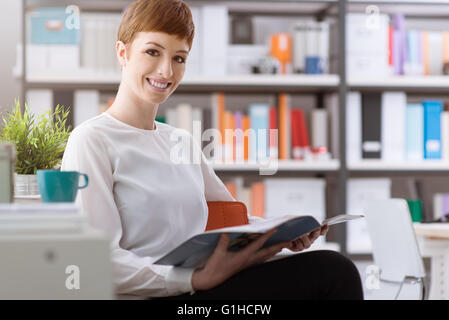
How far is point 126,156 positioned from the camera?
124 cm

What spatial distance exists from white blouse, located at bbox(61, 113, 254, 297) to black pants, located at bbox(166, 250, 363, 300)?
3.8 inches

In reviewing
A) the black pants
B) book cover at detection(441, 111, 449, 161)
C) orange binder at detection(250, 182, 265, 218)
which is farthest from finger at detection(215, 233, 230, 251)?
book cover at detection(441, 111, 449, 161)

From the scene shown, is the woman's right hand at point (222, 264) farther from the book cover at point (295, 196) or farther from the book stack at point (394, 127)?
the book stack at point (394, 127)

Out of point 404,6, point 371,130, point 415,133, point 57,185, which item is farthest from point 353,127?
point 57,185

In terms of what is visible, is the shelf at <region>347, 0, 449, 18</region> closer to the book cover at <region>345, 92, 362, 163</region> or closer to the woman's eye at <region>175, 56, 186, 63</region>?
the book cover at <region>345, 92, 362, 163</region>

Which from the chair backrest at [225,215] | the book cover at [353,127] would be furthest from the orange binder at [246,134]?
the chair backrest at [225,215]

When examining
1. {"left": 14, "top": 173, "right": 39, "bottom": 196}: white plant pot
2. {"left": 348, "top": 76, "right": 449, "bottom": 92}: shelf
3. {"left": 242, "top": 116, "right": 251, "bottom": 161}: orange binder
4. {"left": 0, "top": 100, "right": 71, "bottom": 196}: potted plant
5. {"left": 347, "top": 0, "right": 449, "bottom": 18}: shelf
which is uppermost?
{"left": 347, "top": 0, "right": 449, "bottom": 18}: shelf

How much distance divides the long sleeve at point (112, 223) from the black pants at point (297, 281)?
0.08 m

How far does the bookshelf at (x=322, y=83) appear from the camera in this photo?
2.97 meters

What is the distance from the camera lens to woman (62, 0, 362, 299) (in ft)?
3.57

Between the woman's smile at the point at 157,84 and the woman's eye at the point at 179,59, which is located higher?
the woman's eye at the point at 179,59

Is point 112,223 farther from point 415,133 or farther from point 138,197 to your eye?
point 415,133
